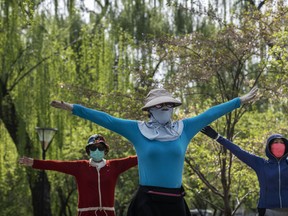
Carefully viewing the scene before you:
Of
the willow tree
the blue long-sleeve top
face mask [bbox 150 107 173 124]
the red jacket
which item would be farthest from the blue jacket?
the willow tree

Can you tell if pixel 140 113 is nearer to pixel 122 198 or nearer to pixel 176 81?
pixel 176 81

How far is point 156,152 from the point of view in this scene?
5238 mm

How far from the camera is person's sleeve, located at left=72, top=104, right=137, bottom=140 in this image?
17.2 feet

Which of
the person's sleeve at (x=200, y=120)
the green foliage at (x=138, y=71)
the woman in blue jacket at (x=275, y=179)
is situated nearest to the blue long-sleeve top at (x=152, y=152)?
the person's sleeve at (x=200, y=120)

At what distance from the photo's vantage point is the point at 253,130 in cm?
1911

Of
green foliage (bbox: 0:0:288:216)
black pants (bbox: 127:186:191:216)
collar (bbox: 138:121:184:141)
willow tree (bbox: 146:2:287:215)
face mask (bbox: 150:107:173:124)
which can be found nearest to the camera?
black pants (bbox: 127:186:191:216)

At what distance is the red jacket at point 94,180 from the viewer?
23.5 feet

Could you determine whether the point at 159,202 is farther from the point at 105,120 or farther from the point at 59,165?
the point at 59,165

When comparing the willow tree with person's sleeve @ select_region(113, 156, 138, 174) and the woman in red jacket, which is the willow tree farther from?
the woman in red jacket

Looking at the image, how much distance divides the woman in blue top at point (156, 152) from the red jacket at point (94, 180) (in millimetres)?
1821

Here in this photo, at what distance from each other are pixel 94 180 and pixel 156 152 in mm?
2086

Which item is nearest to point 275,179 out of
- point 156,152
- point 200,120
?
point 200,120

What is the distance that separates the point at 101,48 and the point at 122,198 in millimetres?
10967

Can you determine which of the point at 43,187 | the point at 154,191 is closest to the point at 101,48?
the point at 43,187
